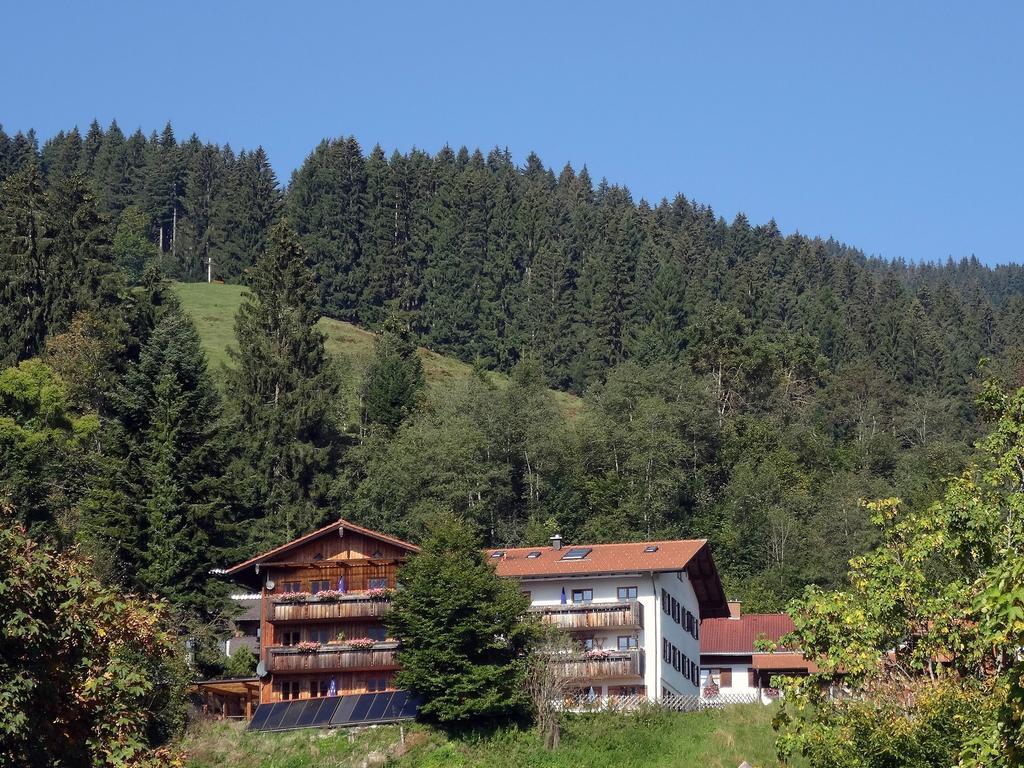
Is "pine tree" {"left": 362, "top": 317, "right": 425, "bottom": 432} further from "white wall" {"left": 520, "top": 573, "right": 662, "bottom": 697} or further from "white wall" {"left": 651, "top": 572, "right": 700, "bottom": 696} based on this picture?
"white wall" {"left": 520, "top": 573, "right": 662, "bottom": 697}

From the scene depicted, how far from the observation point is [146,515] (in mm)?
75688

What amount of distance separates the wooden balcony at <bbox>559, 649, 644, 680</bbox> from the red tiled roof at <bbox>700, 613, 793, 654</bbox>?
37.9 feet

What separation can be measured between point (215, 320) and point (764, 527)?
6756cm

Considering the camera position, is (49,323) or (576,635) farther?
(49,323)

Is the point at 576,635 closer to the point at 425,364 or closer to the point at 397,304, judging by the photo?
the point at 425,364

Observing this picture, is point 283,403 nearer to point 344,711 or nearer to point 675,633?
point 675,633

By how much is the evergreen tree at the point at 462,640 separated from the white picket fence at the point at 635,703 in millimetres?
3278

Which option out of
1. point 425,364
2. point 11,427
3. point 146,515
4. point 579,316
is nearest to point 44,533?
point 146,515

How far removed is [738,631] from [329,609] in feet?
78.9

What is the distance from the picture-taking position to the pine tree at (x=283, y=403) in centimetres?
9344

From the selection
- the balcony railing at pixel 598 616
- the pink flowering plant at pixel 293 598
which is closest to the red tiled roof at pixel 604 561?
the balcony railing at pixel 598 616

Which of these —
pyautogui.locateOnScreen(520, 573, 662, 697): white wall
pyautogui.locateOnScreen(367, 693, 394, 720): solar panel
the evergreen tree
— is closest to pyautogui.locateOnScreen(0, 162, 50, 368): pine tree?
pyautogui.locateOnScreen(520, 573, 662, 697): white wall

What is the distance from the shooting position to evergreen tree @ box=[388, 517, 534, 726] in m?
59.4

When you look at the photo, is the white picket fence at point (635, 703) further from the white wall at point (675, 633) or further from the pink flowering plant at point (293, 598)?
the pink flowering plant at point (293, 598)
